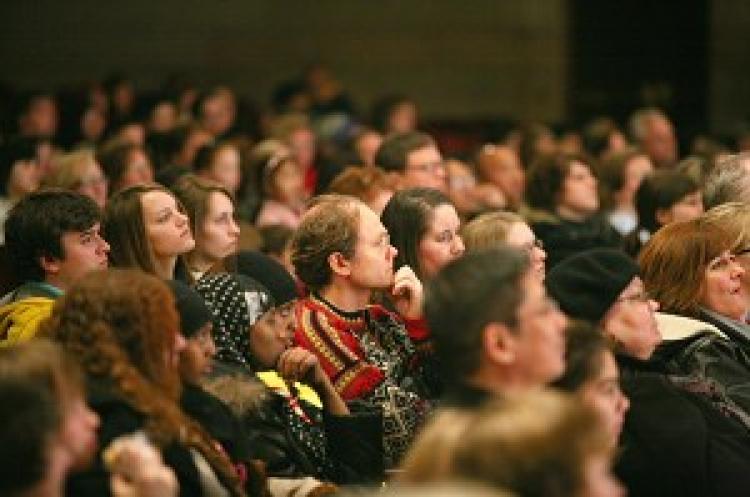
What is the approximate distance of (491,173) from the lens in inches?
457

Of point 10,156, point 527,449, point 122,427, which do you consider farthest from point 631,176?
point 527,449

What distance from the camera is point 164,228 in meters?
6.88

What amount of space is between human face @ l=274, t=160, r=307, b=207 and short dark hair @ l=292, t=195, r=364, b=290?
371 cm

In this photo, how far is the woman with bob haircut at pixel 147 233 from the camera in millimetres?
6812

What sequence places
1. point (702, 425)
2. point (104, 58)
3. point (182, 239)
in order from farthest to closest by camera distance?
1. point (104, 58)
2. point (182, 239)
3. point (702, 425)

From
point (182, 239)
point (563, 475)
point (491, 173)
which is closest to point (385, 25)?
point (491, 173)

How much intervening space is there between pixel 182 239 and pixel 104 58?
1222 centimetres

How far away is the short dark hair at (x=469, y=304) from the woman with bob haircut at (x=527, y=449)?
0.81 m

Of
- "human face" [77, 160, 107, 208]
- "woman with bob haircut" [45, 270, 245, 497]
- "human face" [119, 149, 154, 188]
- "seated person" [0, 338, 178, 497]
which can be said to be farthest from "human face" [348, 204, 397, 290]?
"human face" [119, 149, 154, 188]

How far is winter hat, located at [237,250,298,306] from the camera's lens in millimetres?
7004

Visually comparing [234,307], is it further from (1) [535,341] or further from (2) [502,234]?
(1) [535,341]

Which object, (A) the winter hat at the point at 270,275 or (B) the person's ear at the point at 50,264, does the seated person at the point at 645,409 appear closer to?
(A) the winter hat at the point at 270,275

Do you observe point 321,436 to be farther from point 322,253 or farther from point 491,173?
point 491,173

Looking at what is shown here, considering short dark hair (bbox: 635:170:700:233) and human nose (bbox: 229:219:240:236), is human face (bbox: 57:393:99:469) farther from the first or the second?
short dark hair (bbox: 635:170:700:233)
